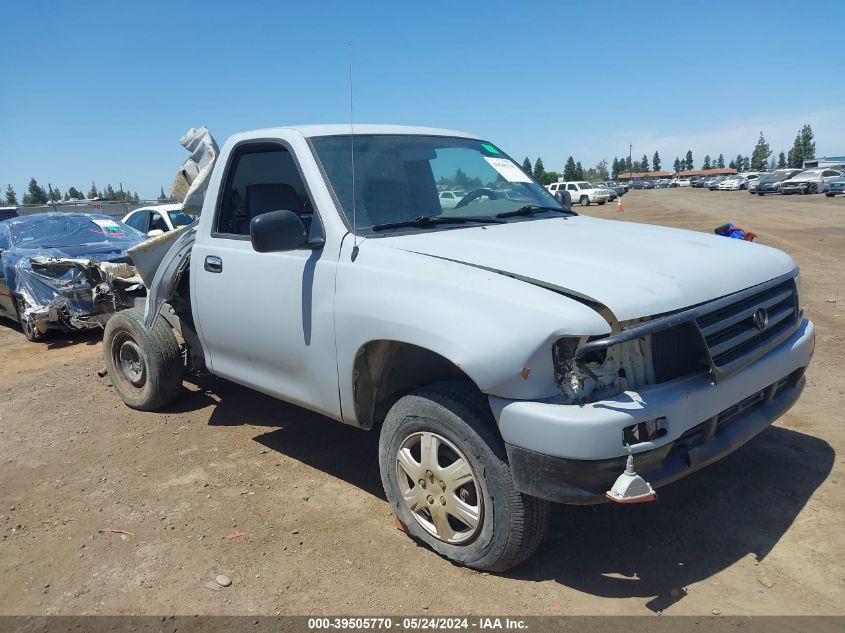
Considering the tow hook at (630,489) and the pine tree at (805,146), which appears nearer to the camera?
the tow hook at (630,489)

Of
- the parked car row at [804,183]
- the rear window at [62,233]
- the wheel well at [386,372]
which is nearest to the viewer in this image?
the wheel well at [386,372]

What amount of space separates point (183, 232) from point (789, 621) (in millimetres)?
4594

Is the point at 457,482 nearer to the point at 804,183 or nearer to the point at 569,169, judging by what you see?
the point at 804,183

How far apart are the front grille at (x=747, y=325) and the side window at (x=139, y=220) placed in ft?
37.8

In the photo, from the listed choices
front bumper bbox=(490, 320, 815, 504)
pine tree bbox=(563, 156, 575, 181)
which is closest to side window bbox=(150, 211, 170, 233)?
front bumper bbox=(490, 320, 815, 504)

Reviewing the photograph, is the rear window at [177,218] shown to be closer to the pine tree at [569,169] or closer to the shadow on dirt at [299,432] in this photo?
the shadow on dirt at [299,432]

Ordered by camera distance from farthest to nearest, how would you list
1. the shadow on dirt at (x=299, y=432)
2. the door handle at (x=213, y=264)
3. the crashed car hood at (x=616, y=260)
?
the shadow on dirt at (x=299, y=432), the door handle at (x=213, y=264), the crashed car hood at (x=616, y=260)

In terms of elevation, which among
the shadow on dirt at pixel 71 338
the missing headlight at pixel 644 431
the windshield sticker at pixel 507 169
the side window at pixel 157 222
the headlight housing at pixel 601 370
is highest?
the windshield sticker at pixel 507 169

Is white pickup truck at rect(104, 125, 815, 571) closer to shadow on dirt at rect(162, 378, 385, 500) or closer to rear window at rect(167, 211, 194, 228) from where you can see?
shadow on dirt at rect(162, 378, 385, 500)

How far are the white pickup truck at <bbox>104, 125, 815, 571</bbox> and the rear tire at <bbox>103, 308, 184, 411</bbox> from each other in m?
0.87

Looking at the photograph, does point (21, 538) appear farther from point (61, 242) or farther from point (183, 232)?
point (61, 242)

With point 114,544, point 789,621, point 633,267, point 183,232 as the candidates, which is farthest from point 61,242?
point 789,621

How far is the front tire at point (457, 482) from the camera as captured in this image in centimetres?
279

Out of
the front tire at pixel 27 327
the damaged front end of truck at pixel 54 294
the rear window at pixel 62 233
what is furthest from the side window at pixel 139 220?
the damaged front end of truck at pixel 54 294
